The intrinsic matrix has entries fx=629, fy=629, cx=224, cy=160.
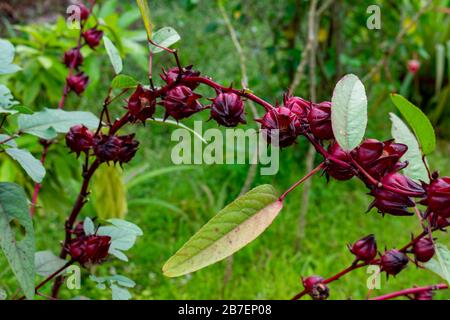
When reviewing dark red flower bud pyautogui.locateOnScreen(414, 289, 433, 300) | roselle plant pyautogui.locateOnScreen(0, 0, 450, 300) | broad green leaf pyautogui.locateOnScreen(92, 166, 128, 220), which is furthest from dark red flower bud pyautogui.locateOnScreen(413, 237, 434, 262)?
broad green leaf pyautogui.locateOnScreen(92, 166, 128, 220)

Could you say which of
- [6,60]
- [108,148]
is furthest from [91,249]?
[6,60]

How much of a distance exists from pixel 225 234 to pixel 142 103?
0.15 m

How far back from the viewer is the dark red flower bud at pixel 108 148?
2.07ft

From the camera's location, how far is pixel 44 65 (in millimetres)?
1646

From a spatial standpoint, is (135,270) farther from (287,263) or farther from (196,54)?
(196,54)

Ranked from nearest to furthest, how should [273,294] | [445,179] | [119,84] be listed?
[445,179] < [119,84] < [273,294]

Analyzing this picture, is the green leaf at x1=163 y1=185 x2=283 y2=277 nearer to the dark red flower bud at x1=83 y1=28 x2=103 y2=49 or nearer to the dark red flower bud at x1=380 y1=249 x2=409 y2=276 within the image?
the dark red flower bud at x1=380 y1=249 x2=409 y2=276

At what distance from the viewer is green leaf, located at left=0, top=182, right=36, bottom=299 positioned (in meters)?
0.53

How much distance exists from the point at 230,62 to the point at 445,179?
3152 millimetres

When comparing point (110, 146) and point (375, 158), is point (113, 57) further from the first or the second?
point (375, 158)

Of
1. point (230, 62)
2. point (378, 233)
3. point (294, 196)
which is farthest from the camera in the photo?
point (230, 62)

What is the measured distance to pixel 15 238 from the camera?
0.56 meters

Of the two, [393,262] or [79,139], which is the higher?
[79,139]

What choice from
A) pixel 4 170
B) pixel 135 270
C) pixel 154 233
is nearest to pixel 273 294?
pixel 135 270
